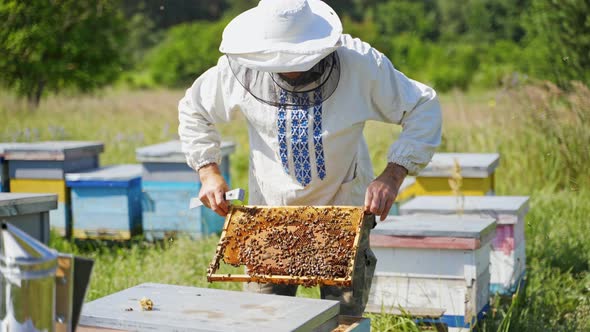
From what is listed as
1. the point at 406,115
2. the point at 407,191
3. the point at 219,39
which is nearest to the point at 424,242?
the point at 406,115

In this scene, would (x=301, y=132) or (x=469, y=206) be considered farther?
(x=469, y=206)

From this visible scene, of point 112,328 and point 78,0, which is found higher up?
point 78,0

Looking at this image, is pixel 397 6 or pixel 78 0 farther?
pixel 397 6

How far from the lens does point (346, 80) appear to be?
2.95 m

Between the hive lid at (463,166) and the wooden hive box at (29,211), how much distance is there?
9.01 feet

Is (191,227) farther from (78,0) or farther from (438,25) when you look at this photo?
(438,25)

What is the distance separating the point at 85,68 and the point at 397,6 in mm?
22280

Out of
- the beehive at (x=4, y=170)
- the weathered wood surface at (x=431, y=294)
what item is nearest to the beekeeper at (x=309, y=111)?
the weathered wood surface at (x=431, y=294)

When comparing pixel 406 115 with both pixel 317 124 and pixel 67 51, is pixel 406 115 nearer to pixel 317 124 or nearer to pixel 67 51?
pixel 317 124

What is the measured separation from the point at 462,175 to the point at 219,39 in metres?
23.2

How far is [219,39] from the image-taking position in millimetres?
27734

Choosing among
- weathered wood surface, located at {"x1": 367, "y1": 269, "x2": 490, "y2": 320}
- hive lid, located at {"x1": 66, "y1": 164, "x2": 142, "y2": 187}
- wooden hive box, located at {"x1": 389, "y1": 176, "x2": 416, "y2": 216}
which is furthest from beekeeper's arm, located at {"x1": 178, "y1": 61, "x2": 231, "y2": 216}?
hive lid, located at {"x1": 66, "y1": 164, "x2": 142, "y2": 187}

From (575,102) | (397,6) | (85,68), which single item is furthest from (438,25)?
(575,102)

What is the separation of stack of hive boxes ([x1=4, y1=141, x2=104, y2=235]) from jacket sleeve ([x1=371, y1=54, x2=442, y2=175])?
3.52 metres
